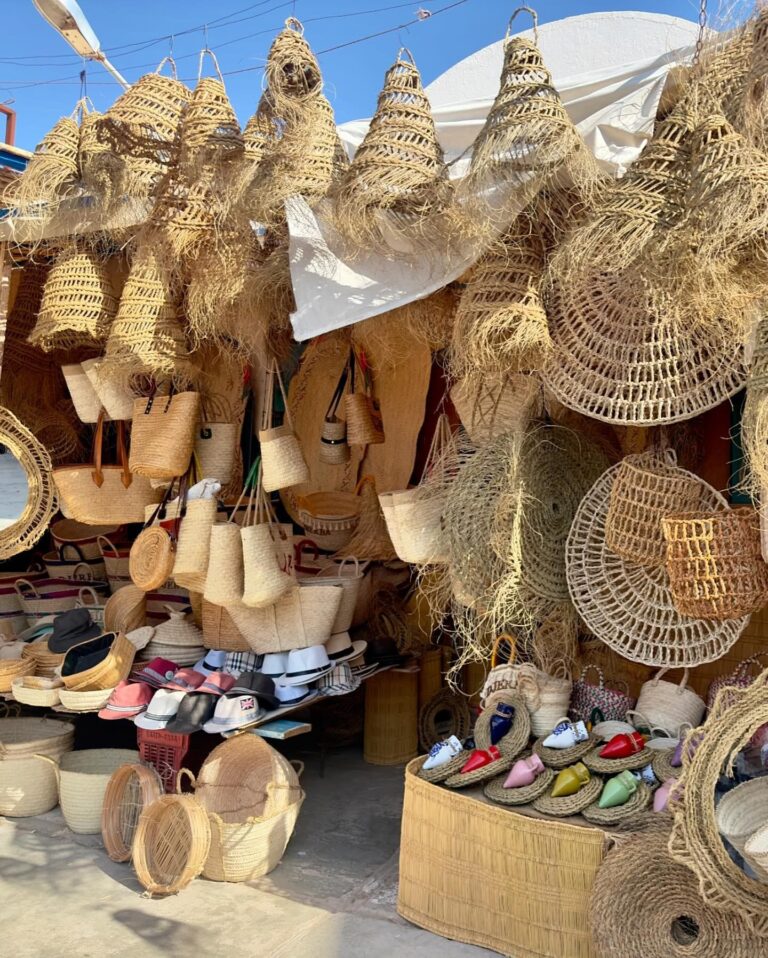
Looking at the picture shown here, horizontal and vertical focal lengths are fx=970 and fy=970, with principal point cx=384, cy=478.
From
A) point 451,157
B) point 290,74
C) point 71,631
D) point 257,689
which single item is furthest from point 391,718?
point 290,74

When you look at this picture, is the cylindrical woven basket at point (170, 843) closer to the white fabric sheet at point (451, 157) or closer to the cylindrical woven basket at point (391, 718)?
the cylindrical woven basket at point (391, 718)

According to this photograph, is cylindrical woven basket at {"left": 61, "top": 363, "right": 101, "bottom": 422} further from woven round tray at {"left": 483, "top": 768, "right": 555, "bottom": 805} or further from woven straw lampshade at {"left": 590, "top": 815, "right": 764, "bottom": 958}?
woven straw lampshade at {"left": 590, "top": 815, "right": 764, "bottom": 958}

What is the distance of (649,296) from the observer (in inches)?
104

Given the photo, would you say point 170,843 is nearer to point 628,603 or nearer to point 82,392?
point 628,603

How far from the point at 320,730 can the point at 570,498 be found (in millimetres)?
2364

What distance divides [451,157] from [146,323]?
1.36 meters

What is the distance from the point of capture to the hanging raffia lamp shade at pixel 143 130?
11.1ft

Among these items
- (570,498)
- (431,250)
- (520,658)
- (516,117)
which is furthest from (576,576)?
(516,117)

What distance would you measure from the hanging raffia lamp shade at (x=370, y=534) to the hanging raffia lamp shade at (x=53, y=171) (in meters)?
1.79

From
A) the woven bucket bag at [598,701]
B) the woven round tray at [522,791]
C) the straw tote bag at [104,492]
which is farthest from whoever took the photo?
the straw tote bag at [104,492]

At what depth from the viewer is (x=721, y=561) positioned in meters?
2.58

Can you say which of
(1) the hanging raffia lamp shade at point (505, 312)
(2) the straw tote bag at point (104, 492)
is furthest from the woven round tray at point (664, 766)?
(2) the straw tote bag at point (104, 492)

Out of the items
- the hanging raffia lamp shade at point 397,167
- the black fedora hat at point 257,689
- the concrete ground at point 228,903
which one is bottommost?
the concrete ground at point 228,903

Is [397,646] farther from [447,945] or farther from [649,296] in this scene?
[649,296]
